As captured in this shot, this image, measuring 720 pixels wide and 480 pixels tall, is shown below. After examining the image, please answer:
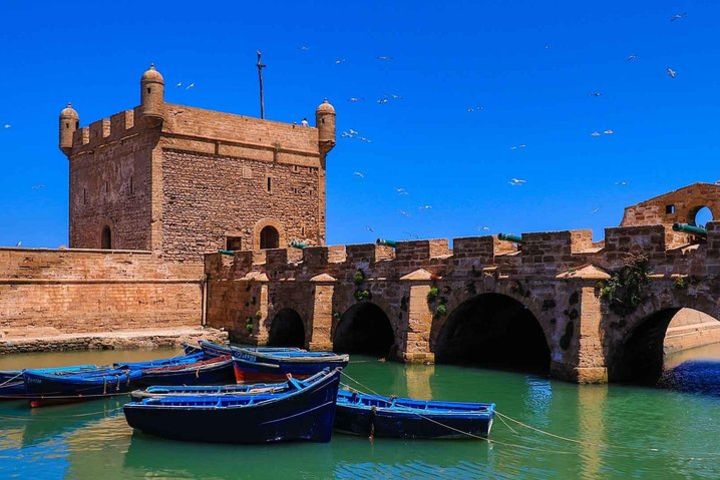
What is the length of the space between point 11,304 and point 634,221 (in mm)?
20696

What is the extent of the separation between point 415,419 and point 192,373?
21.5 feet

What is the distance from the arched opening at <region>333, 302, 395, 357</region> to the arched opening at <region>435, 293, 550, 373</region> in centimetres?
283

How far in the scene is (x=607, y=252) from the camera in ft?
53.0

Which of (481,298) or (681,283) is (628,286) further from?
(481,298)

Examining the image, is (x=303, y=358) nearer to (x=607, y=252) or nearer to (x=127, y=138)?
(x=607, y=252)

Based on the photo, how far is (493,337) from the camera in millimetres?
21547

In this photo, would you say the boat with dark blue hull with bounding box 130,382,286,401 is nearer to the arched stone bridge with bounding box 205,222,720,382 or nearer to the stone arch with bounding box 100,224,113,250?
the arched stone bridge with bounding box 205,222,720,382

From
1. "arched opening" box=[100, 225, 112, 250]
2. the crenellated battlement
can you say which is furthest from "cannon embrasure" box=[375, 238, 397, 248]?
"arched opening" box=[100, 225, 112, 250]

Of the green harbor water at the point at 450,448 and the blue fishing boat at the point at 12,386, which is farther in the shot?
the blue fishing boat at the point at 12,386

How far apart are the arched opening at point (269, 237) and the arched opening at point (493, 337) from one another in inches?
496

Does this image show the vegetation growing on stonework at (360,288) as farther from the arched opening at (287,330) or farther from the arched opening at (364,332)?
the arched opening at (287,330)

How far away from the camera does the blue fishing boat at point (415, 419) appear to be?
1168 cm

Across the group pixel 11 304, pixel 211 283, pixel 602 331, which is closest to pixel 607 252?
pixel 602 331

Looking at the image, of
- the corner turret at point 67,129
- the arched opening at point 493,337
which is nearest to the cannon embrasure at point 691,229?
the arched opening at point 493,337
